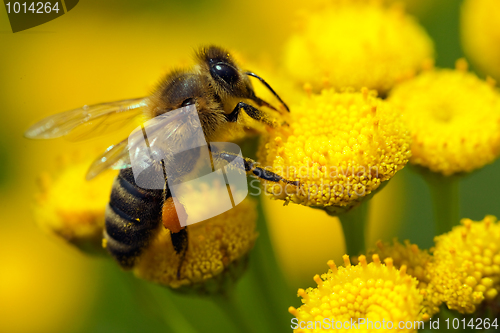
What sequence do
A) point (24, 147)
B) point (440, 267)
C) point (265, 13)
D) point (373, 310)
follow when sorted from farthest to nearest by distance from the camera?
1. point (265, 13)
2. point (24, 147)
3. point (440, 267)
4. point (373, 310)

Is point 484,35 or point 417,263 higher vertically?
point 484,35

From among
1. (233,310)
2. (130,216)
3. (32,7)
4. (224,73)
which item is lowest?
(233,310)

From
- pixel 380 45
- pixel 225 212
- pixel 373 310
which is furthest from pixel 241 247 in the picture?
pixel 380 45

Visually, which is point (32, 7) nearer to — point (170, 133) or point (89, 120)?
point (89, 120)

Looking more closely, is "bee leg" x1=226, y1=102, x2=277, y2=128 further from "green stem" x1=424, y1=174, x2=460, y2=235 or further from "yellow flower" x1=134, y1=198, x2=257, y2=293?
"green stem" x1=424, y1=174, x2=460, y2=235

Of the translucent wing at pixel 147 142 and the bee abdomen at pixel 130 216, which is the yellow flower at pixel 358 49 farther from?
the bee abdomen at pixel 130 216

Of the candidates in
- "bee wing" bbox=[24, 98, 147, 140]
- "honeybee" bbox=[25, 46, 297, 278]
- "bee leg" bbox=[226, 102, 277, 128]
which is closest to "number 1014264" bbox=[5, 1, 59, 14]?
"bee wing" bbox=[24, 98, 147, 140]

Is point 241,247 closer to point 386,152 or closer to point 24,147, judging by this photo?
point 386,152

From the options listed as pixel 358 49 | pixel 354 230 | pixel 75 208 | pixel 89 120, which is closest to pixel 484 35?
pixel 358 49
